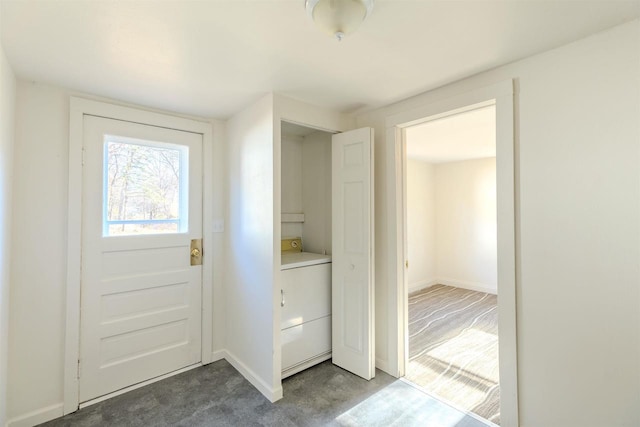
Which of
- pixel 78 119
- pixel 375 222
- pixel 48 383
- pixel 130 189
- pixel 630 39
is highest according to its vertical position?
pixel 630 39

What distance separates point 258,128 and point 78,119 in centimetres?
126

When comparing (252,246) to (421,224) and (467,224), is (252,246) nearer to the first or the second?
(421,224)

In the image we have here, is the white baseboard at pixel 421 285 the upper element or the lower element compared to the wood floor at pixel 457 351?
upper

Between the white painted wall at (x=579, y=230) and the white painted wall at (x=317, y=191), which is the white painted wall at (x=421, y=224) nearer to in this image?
the white painted wall at (x=317, y=191)

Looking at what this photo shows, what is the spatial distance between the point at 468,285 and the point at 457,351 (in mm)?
2674

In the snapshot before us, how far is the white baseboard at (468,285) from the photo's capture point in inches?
193

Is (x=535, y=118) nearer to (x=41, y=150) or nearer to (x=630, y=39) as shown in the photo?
(x=630, y=39)

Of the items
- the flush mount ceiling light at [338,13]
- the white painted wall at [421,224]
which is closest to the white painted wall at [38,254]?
the flush mount ceiling light at [338,13]

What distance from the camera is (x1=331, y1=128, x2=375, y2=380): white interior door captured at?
237cm

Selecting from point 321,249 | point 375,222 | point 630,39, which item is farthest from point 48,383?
point 630,39

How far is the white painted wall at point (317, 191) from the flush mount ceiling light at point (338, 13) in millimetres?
1740

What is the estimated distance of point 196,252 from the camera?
2.63 meters

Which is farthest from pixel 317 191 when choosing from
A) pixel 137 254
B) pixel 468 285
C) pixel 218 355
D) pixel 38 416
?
pixel 468 285

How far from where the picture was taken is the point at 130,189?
91.6 inches
